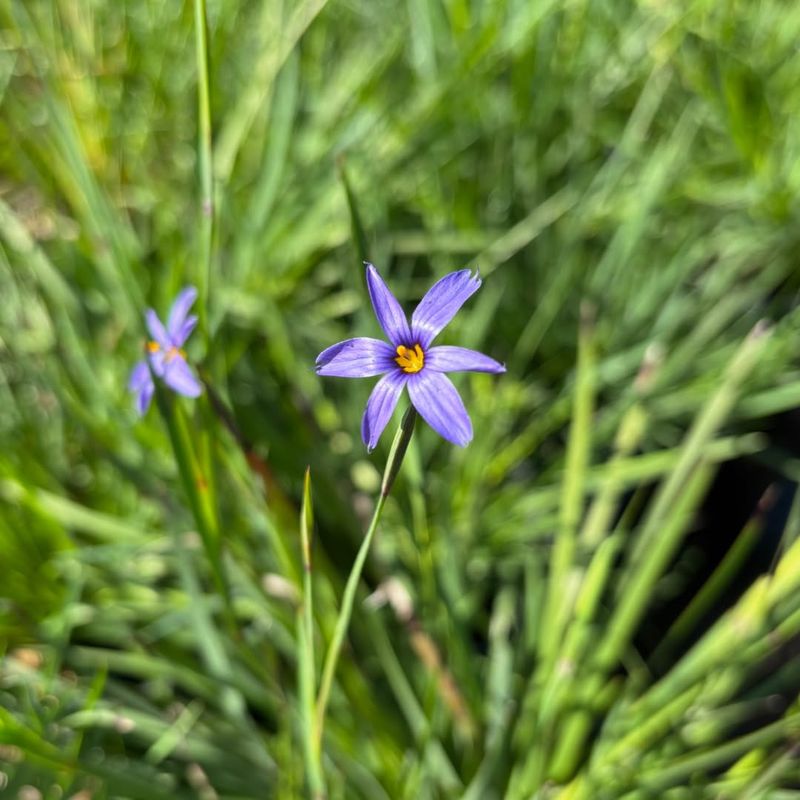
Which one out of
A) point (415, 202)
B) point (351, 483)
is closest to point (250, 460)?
point (351, 483)

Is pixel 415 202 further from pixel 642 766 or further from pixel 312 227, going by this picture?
pixel 642 766

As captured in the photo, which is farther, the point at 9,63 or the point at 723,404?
the point at 9,63

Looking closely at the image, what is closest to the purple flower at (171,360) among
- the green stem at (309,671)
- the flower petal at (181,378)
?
the flower petal at (181,378)

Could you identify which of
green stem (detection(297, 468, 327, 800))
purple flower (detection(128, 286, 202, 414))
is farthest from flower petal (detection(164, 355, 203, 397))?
green stem (detection(297, 468, 327, 800))

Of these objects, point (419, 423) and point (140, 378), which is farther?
point (419, 423)

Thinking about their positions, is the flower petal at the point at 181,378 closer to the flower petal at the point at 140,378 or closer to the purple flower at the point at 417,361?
the flower petal at the point at 140,378

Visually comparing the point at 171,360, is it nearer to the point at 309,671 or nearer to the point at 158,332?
the point at 158,332

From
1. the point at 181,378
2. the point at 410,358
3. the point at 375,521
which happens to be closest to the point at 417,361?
the point at 410,358
